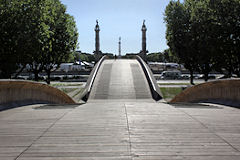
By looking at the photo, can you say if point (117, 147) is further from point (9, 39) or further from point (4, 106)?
point (9, 39)

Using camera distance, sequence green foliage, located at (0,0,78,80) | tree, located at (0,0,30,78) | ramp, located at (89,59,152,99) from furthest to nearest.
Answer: green foliage, located at (0,0,78,80)
tree, located at (0,0,30,78)
ramp, located at (89,59,152,99)

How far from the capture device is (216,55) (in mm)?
25125

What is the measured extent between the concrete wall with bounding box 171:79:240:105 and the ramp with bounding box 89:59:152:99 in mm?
5393

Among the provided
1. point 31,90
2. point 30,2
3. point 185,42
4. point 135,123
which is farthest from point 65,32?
point 135,123

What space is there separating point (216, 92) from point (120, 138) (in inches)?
304

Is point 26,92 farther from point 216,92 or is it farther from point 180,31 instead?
point 180,31

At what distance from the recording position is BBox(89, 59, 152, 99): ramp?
2023 centimetres

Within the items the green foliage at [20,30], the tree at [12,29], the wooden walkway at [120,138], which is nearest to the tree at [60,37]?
the green foliage at [20,30]

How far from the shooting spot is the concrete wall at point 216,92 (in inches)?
361

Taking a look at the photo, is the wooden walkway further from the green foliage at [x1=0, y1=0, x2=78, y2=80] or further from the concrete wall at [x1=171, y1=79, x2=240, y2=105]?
the green foliage at [x1=0, y1=0, x2=78, y2=80]

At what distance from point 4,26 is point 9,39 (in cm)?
125

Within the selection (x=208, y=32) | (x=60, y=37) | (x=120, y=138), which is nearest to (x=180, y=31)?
(x=208, y=32)

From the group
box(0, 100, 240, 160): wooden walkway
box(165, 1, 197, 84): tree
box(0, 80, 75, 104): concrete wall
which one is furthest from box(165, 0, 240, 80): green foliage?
box(0, 100, 240, 160): wooden walkway

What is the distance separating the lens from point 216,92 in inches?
435
